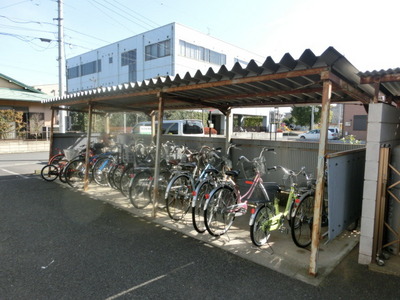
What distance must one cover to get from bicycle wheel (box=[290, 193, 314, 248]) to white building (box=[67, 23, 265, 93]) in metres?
19.4

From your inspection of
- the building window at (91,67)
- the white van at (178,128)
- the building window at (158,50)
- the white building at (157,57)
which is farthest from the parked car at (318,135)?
the building window at (91,67)

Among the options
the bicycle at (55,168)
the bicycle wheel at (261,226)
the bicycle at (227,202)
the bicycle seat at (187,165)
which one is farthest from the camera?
the bicycle at (55,168)

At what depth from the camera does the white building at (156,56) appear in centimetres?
2542

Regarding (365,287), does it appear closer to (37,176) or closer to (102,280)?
(102,280)

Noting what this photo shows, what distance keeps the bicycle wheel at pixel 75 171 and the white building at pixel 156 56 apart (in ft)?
54.7

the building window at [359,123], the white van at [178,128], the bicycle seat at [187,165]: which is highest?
the building window at [359,123]

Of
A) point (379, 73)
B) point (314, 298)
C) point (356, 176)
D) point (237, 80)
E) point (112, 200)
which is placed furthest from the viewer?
point (112, 200)

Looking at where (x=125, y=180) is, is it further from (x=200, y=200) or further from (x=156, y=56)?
(x=156, y=56)

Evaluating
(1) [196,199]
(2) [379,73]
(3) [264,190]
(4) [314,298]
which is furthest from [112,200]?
(2) [379,73]

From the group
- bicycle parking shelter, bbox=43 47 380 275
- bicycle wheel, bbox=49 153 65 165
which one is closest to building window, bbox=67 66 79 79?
bicycle wheel, bbox=49 153 65 165

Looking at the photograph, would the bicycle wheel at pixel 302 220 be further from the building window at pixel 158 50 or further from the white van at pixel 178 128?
the building window at pixel 158 50

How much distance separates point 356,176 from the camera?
4000 mm

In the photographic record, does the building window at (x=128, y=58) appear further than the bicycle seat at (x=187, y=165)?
Result: Yes

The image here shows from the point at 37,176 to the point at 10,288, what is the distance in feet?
22.5
